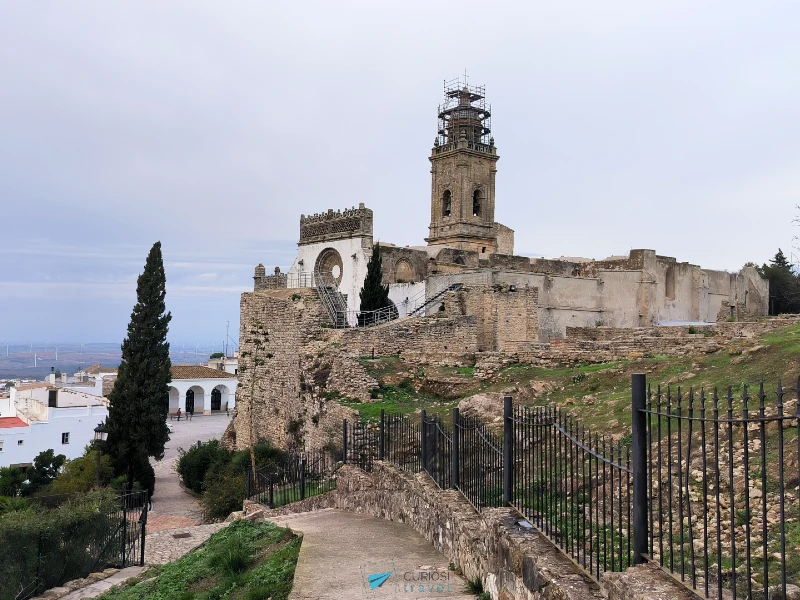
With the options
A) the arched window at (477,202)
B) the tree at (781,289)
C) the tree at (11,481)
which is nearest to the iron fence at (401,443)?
the tree at (11,481)

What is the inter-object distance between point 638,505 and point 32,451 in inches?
1238

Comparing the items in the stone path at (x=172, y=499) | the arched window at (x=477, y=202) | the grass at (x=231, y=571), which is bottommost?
the stone path at (x=172, y=499)

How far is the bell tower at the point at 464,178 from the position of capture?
44.9 metres

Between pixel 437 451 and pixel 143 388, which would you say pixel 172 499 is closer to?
pixel 143 388

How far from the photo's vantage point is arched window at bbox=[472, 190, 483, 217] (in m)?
46.0

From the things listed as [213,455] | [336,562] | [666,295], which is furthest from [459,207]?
[336,562]

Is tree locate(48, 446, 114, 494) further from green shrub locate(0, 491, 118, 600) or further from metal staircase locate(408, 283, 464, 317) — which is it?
metal staircase locate(408, 283, 464, 317)

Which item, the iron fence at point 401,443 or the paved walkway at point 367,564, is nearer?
the paved walkway at point 367,564

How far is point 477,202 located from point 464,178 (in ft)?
6.90

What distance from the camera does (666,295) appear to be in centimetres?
3153

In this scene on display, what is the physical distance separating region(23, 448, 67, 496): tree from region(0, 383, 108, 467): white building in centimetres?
191

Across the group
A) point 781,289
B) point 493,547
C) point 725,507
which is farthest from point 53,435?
point 781,289

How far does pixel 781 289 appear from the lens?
134 feet

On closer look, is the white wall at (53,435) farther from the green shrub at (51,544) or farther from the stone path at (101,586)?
the stone path at (101,586)
